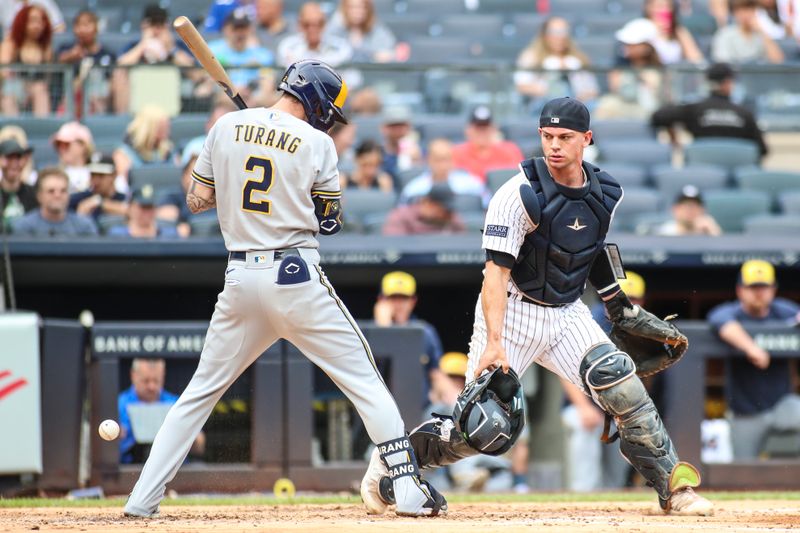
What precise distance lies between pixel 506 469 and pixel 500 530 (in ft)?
12.5

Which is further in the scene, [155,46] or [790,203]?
[155,46]

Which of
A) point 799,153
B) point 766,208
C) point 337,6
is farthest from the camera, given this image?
point 337,6

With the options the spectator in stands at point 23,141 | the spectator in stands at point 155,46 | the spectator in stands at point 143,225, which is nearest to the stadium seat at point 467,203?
the spectator in stands at point 143,225

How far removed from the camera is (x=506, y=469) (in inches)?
327

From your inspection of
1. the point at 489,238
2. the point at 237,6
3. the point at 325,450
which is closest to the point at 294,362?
the point at 325,450

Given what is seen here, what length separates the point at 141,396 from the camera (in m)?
7.65

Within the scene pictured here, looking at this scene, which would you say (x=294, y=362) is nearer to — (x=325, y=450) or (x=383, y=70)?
(x=325, y=450)

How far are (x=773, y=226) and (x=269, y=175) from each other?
536 cm

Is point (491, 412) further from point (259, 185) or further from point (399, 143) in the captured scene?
point (399, 143)

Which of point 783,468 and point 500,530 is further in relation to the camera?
point 783,468

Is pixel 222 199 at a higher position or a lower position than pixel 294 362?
higher

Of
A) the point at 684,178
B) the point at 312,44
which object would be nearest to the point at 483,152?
the point at 684,178

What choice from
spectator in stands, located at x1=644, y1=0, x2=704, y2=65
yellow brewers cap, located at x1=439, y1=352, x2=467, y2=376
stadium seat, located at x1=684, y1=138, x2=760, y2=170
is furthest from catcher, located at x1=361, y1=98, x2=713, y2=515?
spectator in stands, located at x1=644, y1=0, x2=704, y2=65

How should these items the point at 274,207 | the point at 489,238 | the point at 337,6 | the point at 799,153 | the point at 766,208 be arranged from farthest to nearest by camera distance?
1. the point at 337,6
2. the point at 799,153
3. the point at 766,208
4. the point at 489,238
5. the point at 274,207
